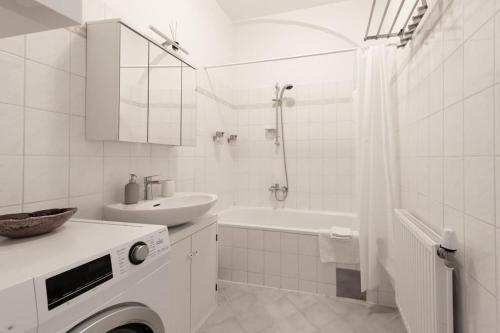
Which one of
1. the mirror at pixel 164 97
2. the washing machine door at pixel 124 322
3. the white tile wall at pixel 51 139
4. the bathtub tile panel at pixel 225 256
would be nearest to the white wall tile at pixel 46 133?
the white tile wall at pixel 51 139

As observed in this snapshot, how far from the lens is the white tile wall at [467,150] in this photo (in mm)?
748

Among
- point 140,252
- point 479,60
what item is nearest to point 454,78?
point 479,60

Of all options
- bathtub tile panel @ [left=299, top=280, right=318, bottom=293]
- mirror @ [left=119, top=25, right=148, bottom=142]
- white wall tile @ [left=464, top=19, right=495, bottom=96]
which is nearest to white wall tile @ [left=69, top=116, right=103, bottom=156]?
mirror @ [left=119, top=25, right=148, bottom=142]

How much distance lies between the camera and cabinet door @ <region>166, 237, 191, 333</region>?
1352 millimetres

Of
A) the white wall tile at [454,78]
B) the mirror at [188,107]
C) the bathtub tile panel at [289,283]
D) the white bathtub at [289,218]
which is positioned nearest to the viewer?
the white wall tile at [454,78]

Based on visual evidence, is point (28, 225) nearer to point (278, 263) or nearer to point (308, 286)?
point (278, 263)

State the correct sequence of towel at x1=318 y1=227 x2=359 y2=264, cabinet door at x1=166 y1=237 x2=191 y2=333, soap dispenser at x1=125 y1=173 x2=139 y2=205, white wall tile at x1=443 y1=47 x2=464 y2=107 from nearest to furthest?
1. white wall tile at x1=443 y1=47 x2=464 y2=107
2. cabinet door at x1=166 y1=237 x2=191 y2=333
3. soap dispenser at x1=125 y1=173 x2=139 y2=205
4. towel at x1=318 y1=227 x2=359 y2=264

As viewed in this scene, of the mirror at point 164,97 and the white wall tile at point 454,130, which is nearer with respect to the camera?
the white wall tile at point 454,130

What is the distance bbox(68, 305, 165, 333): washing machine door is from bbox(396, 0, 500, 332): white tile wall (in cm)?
102

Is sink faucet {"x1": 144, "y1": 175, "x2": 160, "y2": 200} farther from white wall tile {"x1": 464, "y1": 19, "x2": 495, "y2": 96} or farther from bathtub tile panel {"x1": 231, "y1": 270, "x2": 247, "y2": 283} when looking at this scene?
white wall tile {"x1": 464, "y1": 19, "x2": 495, "y2": 96}

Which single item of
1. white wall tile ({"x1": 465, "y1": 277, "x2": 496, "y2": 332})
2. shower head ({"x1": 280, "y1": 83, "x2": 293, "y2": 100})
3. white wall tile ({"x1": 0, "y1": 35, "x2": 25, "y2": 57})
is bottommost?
white wall tile ({"x1": 465, "y1": 277, "x2": 496, "y2": 332})

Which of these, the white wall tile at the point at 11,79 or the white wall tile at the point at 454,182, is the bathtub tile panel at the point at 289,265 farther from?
the white wall tile at the point at 11,79

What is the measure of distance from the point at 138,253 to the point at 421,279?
1134 millimetres

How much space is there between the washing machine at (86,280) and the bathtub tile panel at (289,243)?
1.42m
